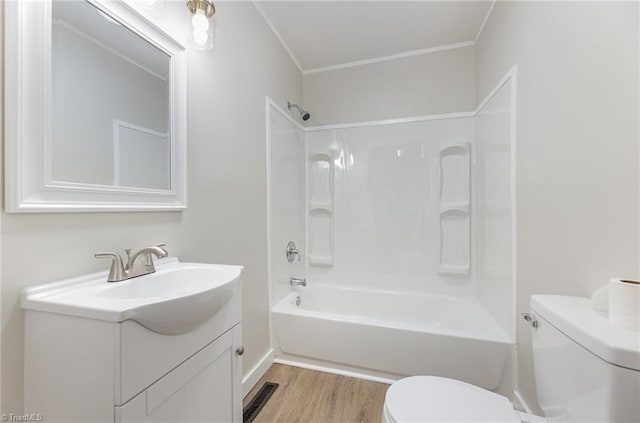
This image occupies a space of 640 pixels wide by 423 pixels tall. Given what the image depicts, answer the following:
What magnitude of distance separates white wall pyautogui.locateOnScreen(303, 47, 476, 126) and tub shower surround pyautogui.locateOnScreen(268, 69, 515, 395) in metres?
0.12

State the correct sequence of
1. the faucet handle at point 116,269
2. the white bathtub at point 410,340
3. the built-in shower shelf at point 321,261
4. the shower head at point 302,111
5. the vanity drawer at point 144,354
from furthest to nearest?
the built-in shower shelf at point 321,261, the shower head at point 302,111, the white bathtub at point 410,340, the faucet handle at point 116,269, the vanity drawer at point 144,354

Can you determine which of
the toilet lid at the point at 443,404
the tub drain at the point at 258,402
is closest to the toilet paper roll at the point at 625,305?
the toilet lid at the point at 443,404

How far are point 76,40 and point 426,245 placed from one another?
244cm

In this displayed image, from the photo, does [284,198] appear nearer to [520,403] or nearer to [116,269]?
[116,269]

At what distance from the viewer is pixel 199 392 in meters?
0.86

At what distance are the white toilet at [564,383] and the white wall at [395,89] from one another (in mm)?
1864

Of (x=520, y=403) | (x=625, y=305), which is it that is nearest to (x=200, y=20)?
(x=625, y=305)

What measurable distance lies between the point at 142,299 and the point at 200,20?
1.21 m

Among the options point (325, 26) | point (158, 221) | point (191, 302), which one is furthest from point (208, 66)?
point (191, 302)

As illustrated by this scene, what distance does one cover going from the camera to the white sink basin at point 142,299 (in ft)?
2.07

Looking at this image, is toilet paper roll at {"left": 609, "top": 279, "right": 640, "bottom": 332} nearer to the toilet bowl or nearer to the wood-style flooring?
the toilet bowl

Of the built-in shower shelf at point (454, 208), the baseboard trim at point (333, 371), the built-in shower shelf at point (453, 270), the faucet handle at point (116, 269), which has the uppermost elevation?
the built-in shower shelf at point (454, 208)

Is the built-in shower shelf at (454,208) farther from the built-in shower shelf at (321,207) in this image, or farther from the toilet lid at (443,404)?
the toilet lid at (443,404)

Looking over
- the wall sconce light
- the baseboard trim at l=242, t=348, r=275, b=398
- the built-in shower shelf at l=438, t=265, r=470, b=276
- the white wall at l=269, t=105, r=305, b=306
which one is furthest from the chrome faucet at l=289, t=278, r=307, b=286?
the wall sconce light
